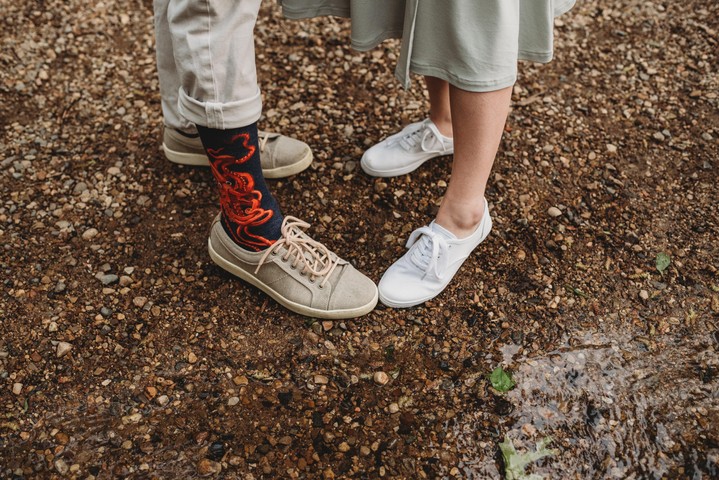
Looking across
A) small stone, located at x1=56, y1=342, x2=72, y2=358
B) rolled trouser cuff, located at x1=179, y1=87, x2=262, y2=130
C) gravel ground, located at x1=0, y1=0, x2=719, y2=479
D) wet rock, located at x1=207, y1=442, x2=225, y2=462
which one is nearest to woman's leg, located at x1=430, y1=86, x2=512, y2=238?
gravel ground, located at x1=0, y1=0, x2=719, y2=479

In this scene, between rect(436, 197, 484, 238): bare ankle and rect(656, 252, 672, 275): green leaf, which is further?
rect(656, 252, 672, 275): green leaf

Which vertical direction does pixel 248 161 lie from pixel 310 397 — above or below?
above

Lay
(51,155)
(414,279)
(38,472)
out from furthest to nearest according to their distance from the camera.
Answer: (51,155) < (414,279) < (38,472)

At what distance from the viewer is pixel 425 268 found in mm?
2066

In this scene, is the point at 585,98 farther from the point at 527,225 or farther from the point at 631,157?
the point at 527,225

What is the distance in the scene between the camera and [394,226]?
2.35m

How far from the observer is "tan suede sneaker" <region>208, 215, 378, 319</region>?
2008 millimetres

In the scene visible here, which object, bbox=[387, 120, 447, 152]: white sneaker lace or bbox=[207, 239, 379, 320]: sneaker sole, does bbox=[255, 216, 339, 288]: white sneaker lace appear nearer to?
bbox=[207, 239, 379, 320]: sneaker sole

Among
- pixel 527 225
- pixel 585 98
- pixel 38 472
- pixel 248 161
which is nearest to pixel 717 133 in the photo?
pixel 585 98

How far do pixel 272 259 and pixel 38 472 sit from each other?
36.1 inches

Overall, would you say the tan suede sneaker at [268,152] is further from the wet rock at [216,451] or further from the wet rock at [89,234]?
the wet rock at [216,451]

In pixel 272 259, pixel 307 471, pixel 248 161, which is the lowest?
pixel 307 471

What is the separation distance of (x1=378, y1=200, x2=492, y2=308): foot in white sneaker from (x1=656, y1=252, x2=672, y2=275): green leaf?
70 cm

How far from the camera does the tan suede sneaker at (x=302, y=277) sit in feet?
6.59
